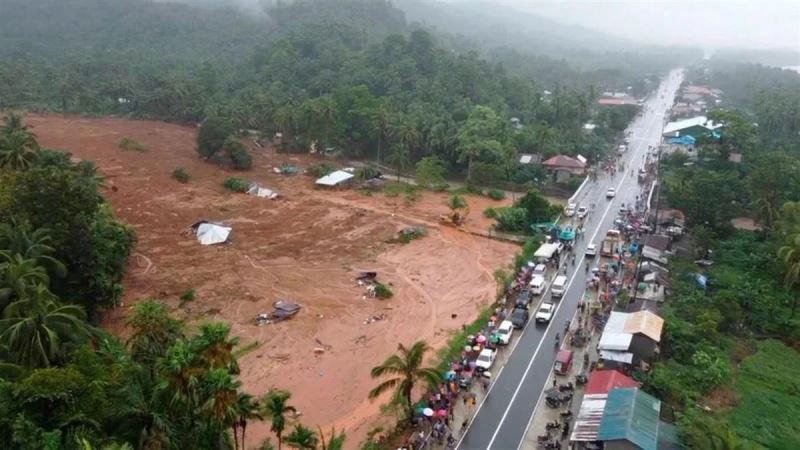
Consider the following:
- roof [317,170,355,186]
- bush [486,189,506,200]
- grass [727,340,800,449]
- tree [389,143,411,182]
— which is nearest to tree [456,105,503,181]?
bush [486,189,506,200]

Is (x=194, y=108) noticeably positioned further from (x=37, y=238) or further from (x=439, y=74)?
(x=37, y=238)

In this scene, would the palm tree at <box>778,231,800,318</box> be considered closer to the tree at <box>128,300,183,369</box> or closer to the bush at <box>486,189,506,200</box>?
the bush at <box>486,189,506,200</box>

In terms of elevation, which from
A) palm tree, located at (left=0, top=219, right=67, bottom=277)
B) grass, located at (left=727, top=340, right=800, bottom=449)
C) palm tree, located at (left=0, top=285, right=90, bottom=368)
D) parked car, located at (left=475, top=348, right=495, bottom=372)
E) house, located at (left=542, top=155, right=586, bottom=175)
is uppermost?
palm tree, located at (left=0, top=285, right=90, bottom=368)

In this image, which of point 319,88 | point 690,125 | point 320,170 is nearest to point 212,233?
point 320,170

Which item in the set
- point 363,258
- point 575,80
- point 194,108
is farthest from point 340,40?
point 363,258

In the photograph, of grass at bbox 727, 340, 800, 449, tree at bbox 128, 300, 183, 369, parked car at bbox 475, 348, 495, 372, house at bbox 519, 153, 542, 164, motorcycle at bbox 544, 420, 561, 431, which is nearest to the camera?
tree at bbox 128, 300, 183, 369

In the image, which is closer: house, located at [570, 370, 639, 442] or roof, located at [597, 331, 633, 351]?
house, located at [570, 370, 639, 442]
